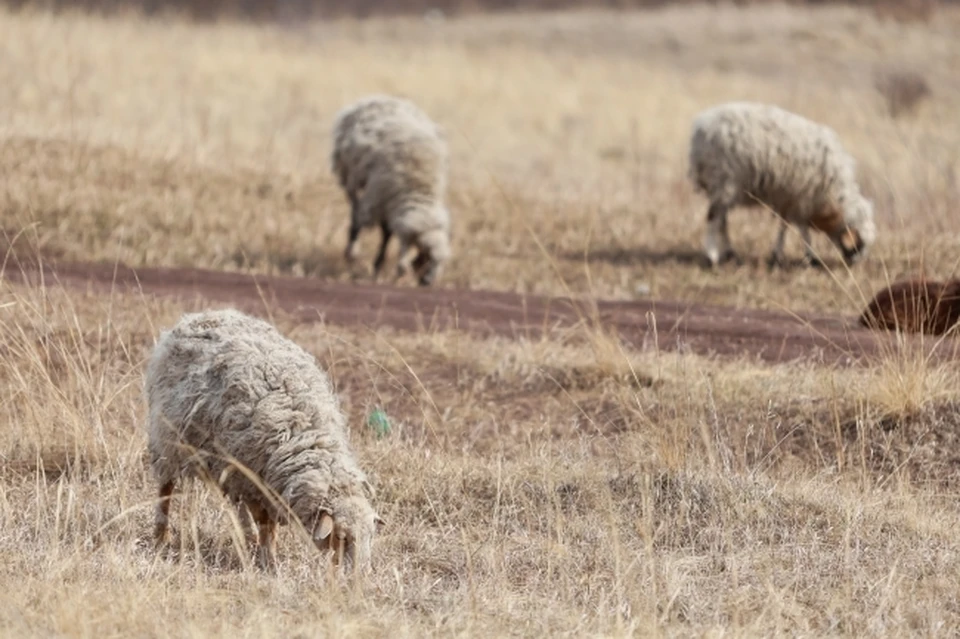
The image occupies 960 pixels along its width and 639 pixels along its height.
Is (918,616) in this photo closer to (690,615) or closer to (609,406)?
(690,615)

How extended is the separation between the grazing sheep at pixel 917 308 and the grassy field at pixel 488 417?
1.08 metres

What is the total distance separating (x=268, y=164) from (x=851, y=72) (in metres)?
17.9

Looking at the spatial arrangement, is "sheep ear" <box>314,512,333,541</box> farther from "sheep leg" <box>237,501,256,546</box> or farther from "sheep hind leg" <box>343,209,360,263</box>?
"sheep hind leg" <box>343,209,360,263</box>

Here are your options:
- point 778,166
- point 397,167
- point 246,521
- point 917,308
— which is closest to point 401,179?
point 397,167

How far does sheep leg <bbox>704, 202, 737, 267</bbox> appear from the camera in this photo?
1417 cm

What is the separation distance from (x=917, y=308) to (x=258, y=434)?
222 inches

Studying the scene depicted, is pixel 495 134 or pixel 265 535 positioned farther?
pixel 495 134

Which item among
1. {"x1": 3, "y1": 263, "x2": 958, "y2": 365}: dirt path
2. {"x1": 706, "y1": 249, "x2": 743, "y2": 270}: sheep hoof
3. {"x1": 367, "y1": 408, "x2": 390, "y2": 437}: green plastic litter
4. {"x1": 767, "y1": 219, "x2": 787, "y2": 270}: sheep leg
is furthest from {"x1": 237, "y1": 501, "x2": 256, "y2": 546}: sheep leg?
{"x1": 767, "y1": 219, "x2": 787, "y2": 270}: sheep leg

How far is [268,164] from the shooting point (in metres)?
16.7

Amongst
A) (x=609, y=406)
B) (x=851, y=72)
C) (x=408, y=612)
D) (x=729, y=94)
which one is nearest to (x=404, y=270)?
(x=609, y=406)

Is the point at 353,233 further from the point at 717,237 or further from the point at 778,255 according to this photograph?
the point at 778,255

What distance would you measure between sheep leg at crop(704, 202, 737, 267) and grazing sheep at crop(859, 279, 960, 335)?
3.58 meters

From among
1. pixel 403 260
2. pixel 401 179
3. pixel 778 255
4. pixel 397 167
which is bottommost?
pixel 403 260

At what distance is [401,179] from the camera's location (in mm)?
13422
